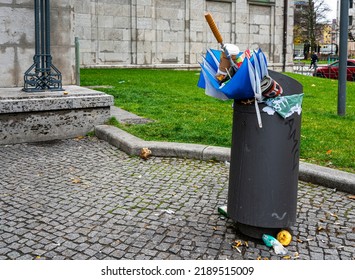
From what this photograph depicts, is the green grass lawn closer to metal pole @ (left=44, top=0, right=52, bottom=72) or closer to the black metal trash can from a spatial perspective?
metal pole @ (left=44, top=0, right=52, bottom=72)

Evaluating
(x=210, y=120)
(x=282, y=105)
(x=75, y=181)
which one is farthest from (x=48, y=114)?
(x=282, y=105)

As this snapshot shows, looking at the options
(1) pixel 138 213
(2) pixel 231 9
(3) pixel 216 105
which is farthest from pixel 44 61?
(2) pixel 231 9

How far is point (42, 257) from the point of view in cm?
363

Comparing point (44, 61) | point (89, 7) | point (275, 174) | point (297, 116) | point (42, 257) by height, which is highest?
point (89, 7)

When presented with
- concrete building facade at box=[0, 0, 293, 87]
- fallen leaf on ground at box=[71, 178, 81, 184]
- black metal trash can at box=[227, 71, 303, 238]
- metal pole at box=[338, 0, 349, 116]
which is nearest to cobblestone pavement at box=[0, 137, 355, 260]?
fallen leaf on ground at box=[71, 178, 81, 184]

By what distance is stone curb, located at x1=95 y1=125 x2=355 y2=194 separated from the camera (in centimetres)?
527

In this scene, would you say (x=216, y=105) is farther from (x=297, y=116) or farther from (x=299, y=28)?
(x=299, y=28)

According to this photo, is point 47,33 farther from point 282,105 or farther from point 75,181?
point 282,105

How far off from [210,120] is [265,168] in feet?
17.0

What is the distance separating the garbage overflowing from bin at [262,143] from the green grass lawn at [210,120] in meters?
2.21

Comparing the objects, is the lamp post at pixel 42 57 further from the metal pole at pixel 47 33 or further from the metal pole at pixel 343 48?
the metal pole at pixel 343 48

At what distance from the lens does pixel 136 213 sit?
4.57 meters
